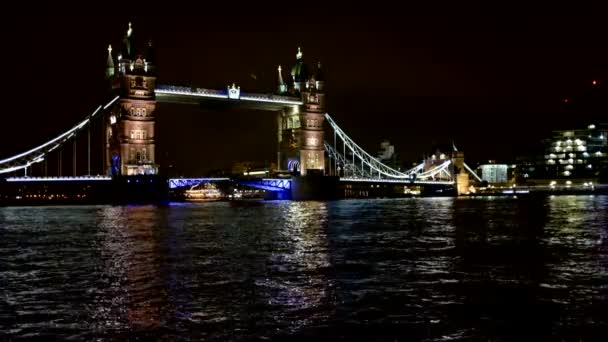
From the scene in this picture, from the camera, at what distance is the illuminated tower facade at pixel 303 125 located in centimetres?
9406

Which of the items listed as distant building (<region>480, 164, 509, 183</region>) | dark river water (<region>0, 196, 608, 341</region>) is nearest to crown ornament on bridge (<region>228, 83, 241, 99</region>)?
dark river water (<region>0, 196, 608, 341</region>)

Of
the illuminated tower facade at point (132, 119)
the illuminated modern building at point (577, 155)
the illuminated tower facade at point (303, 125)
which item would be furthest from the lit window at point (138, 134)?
the illuminated modern building at point (577, 155)

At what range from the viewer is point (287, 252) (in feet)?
68.8

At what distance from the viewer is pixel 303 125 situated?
307 ft

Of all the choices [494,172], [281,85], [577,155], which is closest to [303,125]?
[281,85]

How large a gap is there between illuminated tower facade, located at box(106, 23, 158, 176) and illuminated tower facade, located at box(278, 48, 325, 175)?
2134 centimetres

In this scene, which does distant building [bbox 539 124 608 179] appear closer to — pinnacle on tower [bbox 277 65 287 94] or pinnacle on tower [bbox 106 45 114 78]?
pinnacle on tower [bbox 277 65 287 94]

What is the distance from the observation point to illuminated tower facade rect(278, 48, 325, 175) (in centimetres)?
9406

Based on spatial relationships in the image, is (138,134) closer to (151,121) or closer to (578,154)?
(151,121)

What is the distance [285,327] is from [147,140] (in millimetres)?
68762

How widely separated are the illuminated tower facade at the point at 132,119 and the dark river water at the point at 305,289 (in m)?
51.2

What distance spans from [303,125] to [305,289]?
262ft

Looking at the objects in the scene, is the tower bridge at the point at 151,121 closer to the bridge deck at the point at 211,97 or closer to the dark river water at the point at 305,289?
the bridge deck at the point at 211,97

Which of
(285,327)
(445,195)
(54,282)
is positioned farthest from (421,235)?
(445,195)
